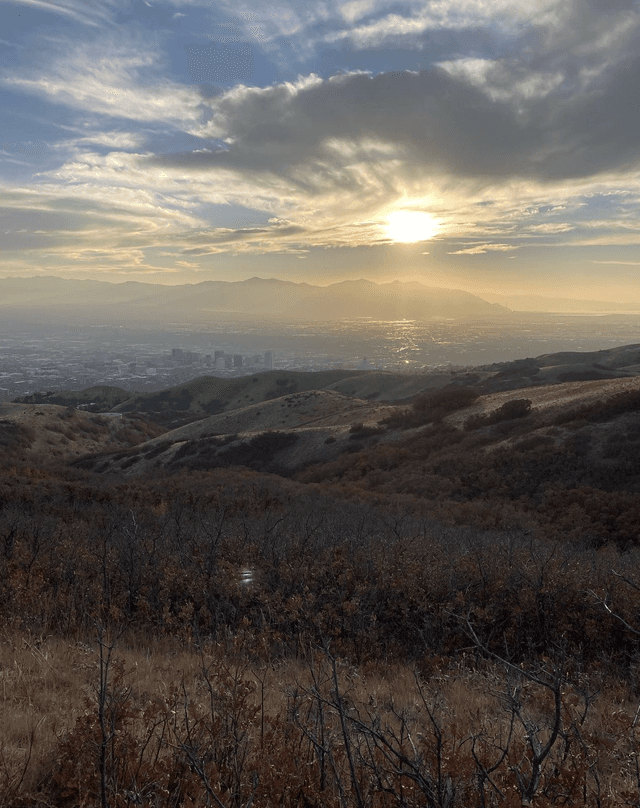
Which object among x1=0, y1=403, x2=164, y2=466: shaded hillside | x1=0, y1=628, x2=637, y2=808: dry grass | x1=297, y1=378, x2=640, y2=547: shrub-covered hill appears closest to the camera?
x1=0, y1=628, x2=637, y2=808: dry grass

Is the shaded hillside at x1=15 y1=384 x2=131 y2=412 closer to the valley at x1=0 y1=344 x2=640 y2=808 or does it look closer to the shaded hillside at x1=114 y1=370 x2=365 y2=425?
the shaded hillside at x1=114 y1=370 x2=365 y2=425

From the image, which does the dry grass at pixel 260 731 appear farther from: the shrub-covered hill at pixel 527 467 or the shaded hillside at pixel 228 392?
the shaded hillside at pixel 228 392

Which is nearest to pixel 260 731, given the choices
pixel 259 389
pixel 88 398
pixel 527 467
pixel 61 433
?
pixel 527 467

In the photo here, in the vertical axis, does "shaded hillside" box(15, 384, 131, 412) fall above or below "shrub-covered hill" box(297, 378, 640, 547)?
below

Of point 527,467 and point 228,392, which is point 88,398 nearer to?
point 228,392

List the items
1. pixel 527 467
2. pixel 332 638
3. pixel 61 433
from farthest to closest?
1. pixel 61 433
2. pixel 527 467
3. pixel 332 638

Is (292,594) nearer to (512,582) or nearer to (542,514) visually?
(512,582)

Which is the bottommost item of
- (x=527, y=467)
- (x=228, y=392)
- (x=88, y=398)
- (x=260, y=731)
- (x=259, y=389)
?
(x=88, y=398)

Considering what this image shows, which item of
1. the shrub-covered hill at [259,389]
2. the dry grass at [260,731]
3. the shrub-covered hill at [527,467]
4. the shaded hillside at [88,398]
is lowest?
the shaded hillside at [88,398]

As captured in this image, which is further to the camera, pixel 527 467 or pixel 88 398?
pixel 88 398

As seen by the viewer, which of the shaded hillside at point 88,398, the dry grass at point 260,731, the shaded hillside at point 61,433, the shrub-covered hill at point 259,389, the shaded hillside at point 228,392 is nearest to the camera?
the dry grass at point 260,731

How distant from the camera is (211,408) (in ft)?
334

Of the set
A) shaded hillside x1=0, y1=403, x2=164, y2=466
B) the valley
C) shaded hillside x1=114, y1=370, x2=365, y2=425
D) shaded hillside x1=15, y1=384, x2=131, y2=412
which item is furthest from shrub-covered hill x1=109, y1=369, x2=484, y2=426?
the valley

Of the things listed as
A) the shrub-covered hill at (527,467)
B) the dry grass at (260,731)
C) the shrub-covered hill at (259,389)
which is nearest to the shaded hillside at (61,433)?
the shrub-covered hill at (259,389)
